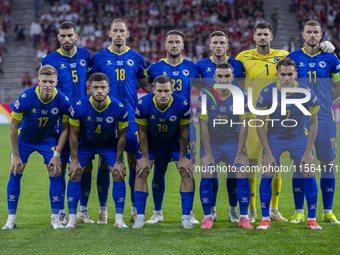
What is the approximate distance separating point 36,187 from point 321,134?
509 cm

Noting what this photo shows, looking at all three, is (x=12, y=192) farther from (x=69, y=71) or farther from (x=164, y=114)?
(x=164, y=114)

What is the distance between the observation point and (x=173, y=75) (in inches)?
231

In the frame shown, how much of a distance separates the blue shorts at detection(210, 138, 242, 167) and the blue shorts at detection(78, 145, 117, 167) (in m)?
1.22

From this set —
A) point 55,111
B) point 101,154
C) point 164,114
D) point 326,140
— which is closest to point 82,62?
point 55,111

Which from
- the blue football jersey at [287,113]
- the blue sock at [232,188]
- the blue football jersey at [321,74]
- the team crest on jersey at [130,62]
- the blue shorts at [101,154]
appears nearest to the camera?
the blue football jersey at [287,113]

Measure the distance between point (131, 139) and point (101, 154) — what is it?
20.9 inches

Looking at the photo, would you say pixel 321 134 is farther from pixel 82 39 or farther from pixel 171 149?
pixel 82 39

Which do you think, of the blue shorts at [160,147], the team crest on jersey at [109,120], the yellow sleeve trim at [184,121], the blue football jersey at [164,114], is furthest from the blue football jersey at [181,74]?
the team crest on jersey at [109,120]

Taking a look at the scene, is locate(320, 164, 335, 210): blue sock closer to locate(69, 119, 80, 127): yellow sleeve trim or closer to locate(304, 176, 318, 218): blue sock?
locate(304, 176, 318, 218): blue sock

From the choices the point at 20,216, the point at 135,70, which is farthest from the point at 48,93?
the point at 20,216

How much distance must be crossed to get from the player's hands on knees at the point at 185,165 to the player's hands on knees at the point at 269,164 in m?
0.88

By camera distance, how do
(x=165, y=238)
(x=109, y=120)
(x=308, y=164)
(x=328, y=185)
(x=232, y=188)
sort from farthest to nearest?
(x=232, y=188) → (x=328, y=185) → (x=109, y=120) → (x=308, y=164) → (x=165, y=238)

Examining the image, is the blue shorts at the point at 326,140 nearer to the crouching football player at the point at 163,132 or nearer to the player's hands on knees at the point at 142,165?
the crouching football player at the point at 163,132

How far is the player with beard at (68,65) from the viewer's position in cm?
587
